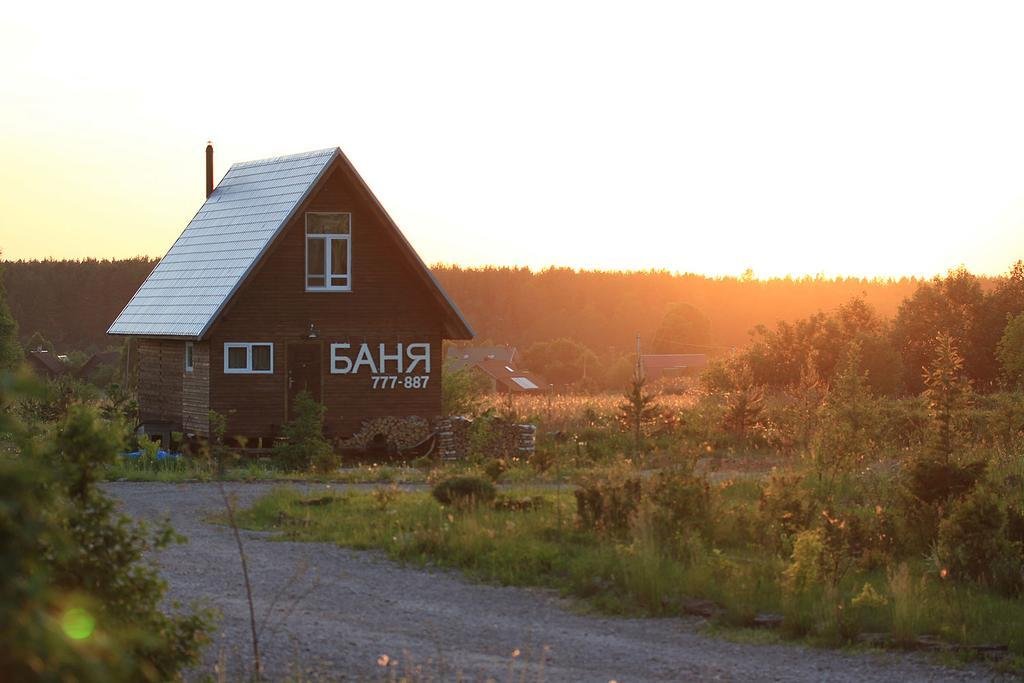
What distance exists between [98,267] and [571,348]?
5147 centimetres

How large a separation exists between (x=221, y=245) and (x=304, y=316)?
3.03 metres

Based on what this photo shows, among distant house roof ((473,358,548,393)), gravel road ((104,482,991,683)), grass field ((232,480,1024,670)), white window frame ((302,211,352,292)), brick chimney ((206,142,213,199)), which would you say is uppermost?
brick chimney ((206,142,213,199))

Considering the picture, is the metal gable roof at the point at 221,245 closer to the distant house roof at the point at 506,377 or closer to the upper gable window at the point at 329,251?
the upper gable window at the point at 329,251

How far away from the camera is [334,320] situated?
30359 millimetres

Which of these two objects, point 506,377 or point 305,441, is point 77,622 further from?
point 506,377

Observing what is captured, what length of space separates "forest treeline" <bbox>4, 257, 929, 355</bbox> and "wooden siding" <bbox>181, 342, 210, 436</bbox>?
208 feet

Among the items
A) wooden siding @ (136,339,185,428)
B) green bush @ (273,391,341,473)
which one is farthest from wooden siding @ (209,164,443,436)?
wooden siding @ (136,339,185,428)

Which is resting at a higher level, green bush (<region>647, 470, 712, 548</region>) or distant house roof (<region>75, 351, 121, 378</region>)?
distant house roof (<region>75, 351, 121, 378</region>)

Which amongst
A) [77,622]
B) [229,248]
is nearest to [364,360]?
[229,248]

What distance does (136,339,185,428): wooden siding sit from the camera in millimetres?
31359

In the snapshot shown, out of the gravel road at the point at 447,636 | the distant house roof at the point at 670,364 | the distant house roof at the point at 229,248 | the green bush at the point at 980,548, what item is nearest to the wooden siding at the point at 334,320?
the distant house roof at the point at 229,248

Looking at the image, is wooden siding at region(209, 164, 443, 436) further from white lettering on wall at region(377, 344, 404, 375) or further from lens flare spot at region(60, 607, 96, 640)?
lens flare spot at region(60, 607, 96, 640)

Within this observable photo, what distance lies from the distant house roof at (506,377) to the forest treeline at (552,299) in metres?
22.6

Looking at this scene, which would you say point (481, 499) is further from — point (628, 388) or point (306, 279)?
point (306, 279)
